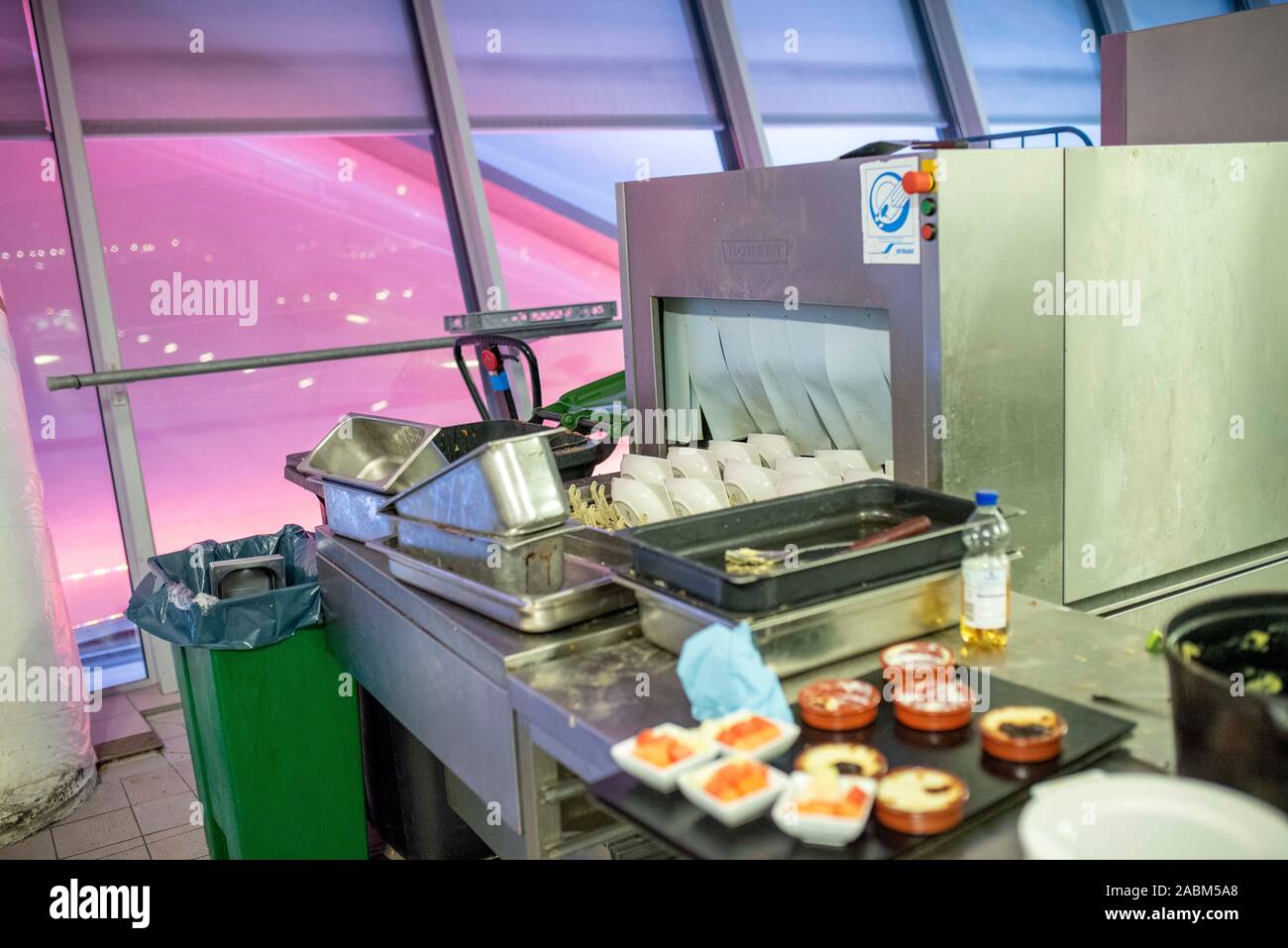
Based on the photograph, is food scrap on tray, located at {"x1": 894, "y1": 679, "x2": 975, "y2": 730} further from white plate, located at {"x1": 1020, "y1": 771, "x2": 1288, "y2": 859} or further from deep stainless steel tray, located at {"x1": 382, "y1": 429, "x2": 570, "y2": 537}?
deep stainless steel tray, located at {"x1": 382, "y1": 429, "x2": 570, "y2": 537}

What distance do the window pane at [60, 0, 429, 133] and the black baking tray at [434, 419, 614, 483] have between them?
2281 mm

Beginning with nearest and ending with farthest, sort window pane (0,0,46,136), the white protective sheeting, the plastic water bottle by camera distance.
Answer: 1. the plastic water bottle
2. the white protective sheeting
3. window pane (0,0,46,136)

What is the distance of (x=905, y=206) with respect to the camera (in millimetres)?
1694

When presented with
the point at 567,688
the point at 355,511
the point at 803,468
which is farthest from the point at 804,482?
the point at 355,511

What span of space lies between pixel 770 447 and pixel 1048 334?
0.59 metres

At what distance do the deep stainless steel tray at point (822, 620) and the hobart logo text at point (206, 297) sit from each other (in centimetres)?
289

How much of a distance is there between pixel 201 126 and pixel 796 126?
2.41m

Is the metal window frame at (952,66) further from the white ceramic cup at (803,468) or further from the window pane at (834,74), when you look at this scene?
the white ceramic cup at (803,468)

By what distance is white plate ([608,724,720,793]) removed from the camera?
1121 mm

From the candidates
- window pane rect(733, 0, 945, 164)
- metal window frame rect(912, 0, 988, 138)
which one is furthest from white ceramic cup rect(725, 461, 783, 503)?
metal window frame rect(912, 0, 988, 138)

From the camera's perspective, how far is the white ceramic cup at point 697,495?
199cm

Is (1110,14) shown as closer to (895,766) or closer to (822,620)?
(822,620)

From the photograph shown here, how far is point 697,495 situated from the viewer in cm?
199
